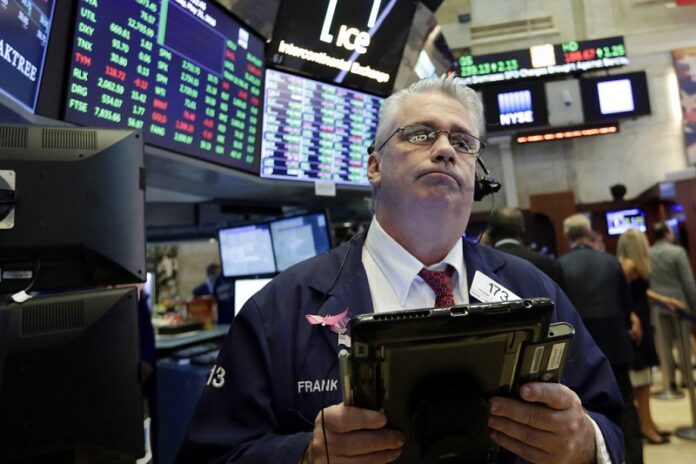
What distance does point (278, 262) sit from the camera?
310 centimetres

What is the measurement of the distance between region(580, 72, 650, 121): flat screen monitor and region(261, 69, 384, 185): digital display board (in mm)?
6501

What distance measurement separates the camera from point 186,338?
3.31 meters

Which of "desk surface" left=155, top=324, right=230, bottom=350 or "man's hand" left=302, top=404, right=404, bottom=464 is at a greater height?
"man's hand" left=302, top=404, right=404, bottom=464

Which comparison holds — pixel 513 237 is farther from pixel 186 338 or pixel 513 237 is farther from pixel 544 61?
pixel 544 61

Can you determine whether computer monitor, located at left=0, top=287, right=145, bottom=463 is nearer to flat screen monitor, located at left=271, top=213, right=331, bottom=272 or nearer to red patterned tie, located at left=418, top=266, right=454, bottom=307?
red patterned tie, located at left=418, top=266, right=454, bottom=307

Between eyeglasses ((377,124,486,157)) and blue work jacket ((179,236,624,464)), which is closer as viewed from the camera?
blue work jacket ((179,236,624,464))

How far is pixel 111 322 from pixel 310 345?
45 centimetres

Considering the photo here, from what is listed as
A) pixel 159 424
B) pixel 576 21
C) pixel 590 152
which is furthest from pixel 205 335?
pixel 576 21

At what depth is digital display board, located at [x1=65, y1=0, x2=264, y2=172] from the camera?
1729 mm

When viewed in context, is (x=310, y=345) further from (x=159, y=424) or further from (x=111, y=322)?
(x=159, y=424)

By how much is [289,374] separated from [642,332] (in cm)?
366

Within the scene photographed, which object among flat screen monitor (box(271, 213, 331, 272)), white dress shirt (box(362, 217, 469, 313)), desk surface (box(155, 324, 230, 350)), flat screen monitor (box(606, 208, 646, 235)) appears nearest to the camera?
white dress shirt (box(362, 217, 469, 313))

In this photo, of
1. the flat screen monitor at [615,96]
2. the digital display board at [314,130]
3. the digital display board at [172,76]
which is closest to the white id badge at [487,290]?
the digital display board at [172,76]

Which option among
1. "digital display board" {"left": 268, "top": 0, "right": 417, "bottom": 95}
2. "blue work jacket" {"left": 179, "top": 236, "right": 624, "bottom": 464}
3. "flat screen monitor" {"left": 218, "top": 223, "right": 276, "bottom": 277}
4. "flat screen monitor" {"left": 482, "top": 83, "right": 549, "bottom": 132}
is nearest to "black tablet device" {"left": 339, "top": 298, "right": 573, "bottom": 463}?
"blue work jacket" {"left": 179, "top": 236, "right": 624, "bottom": 464}
